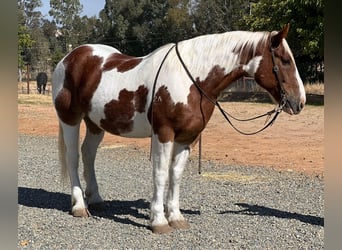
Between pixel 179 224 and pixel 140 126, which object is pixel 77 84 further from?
pixel 179 224

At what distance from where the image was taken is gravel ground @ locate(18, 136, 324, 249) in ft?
13.6

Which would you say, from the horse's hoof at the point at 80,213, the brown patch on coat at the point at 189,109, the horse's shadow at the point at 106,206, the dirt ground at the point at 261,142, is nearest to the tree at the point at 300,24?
the dirt ground at the point at 261,142

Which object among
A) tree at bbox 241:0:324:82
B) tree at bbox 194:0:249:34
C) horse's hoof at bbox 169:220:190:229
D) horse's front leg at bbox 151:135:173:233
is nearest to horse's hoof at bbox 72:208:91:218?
horse's front leg at bbox 151:135:173:233

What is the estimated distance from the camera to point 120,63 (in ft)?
15.8

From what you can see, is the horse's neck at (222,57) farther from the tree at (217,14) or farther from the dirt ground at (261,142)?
the tree at (217,14)

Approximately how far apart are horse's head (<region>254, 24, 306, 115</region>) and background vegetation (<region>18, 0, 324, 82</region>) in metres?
19.4

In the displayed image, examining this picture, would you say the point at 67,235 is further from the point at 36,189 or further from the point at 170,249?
the point at 36,189

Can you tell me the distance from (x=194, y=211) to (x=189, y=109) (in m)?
1.58

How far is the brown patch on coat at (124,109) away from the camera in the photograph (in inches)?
174

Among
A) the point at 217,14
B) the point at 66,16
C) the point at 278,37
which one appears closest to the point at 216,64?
the point at 278,37

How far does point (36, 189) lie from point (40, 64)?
4165 cm

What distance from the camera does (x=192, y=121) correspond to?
4.18 metres

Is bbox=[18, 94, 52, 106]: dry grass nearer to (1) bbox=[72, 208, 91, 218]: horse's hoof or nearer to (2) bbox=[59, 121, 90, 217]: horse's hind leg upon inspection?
(2) bbox=[59, 121, 90, 217]: horse's hind leg
